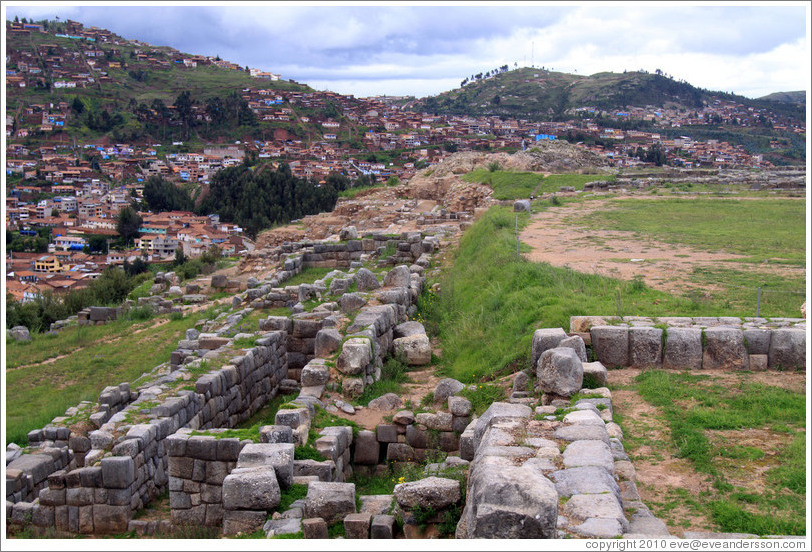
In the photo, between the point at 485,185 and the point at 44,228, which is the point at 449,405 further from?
the point at 44,228

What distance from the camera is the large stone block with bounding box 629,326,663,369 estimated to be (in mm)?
9086

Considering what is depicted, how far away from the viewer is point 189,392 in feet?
33.7

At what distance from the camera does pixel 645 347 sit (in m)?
9.16

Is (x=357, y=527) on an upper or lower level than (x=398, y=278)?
lower

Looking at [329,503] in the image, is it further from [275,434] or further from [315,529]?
[275,434]

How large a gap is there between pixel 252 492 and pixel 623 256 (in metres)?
11.5

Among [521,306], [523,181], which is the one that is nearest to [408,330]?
[521,306]

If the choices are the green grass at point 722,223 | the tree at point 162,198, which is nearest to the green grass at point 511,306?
the green grass at point 722,223

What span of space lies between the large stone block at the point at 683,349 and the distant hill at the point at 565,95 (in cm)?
12013

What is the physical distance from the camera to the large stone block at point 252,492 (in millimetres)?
6852

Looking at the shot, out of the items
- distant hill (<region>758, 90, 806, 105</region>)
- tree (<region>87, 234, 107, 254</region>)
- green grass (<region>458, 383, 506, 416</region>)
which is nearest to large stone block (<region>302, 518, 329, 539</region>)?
green grass (<region>458, 383, 506, 416</region>)

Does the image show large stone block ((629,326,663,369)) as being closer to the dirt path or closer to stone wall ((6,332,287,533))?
the dirt path

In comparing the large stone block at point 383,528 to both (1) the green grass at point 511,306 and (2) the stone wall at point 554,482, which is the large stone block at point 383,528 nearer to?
(2) the stone wall at point 554,482

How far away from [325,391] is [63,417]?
4.75 m
